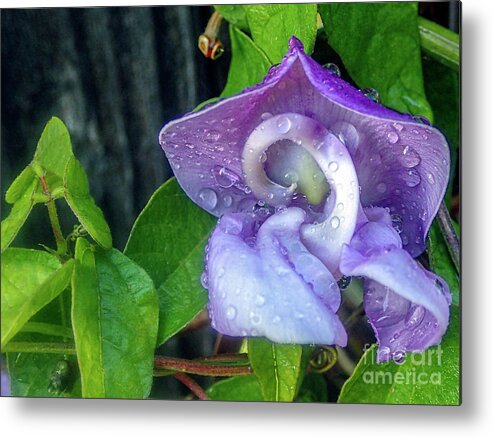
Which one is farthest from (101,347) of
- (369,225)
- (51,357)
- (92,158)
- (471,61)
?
(471,61)

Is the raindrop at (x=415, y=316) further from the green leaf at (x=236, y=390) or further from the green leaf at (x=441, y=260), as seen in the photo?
the green leaf at (x=236, y=390)


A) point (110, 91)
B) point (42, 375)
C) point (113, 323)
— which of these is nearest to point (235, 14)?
point (110, 91)

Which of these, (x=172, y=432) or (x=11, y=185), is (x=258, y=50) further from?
(x=172, y=432)

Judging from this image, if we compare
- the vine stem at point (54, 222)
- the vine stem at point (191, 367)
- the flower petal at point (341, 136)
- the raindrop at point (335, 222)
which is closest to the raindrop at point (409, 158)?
the flower petal at point (341, 136)

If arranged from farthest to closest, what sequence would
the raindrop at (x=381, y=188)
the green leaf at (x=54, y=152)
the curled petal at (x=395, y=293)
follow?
the green leaf at (x=54, y=152), the raindrop at (x=381, y=188), the curled petal at (x=395, y=293)

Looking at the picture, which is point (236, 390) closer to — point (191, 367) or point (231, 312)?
point (191, 367)

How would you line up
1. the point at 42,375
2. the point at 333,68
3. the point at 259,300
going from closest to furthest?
the point at 259,300, the point at 333,68, the point at 42,375

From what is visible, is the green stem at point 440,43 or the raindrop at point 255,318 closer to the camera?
the raindrop at point 255,318

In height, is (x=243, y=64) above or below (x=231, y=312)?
above
